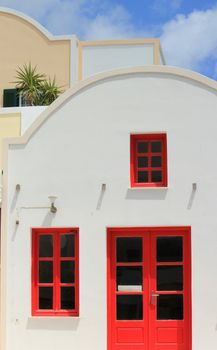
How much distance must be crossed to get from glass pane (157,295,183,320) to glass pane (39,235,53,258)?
2.36 meters

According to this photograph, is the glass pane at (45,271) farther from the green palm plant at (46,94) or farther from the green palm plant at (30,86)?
the green palm plant at (30,86)

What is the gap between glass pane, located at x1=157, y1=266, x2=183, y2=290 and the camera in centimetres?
1147

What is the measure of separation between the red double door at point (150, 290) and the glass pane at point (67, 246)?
0.74 m

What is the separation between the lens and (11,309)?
11.6 metres

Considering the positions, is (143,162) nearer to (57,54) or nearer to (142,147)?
(142,147)

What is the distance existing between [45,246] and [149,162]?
2698mm

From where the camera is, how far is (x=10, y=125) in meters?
14.4

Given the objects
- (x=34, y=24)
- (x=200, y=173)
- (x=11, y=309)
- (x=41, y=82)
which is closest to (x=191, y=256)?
(x=200, y=173)

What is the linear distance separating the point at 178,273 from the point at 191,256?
47 centimetres

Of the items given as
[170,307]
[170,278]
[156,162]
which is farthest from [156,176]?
[170,307]

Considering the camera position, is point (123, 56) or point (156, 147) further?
point (123, 56)

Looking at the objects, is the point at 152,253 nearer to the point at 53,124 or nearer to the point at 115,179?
the point at 115,179

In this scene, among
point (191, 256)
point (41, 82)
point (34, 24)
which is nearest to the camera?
point (191, 256)

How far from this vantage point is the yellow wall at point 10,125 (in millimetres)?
14359
